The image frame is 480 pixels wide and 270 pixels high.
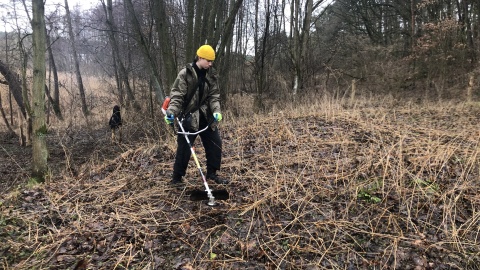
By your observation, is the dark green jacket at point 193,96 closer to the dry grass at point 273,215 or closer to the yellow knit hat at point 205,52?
the yellow knit hat at point 205,52

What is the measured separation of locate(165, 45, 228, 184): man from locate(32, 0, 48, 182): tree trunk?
121 inches

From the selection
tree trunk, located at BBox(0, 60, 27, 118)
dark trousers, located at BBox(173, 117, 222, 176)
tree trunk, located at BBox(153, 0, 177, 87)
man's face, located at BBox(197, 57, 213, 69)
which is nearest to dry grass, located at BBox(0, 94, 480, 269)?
dark trousers, located at BBox(173, 117, 222, 176)

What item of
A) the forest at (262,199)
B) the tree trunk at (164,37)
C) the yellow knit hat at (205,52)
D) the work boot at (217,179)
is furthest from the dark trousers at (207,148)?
the tree trunk at (164,37)

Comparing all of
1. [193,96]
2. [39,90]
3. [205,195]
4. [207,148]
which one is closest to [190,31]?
[39,90]

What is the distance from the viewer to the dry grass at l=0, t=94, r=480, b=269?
9.54 ft

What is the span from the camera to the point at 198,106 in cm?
402

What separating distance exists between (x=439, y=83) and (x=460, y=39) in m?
2.03

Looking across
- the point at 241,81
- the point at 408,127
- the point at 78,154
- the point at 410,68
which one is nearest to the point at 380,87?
the point at 410,68

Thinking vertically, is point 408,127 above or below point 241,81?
below

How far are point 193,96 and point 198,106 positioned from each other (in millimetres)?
149

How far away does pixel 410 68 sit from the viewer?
15.0 metres

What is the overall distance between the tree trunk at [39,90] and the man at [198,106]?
3.07 metres

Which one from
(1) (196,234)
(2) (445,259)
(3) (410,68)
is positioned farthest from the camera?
(3) (410,68)

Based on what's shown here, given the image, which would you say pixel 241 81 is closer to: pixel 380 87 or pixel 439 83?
pixel 380 87
